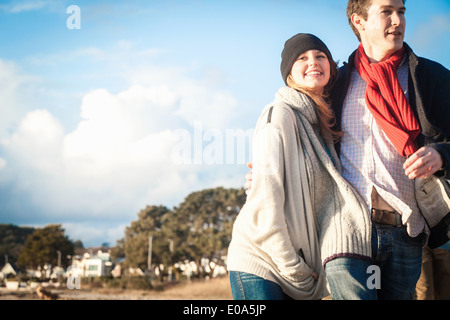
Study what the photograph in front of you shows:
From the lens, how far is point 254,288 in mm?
2160

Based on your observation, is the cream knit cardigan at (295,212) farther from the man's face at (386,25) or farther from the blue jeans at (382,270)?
the man's face at (386,25)

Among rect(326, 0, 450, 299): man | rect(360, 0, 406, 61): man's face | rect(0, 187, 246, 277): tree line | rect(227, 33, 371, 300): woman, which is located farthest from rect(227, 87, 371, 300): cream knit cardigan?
rect(0, 187, 246, 277): tree line

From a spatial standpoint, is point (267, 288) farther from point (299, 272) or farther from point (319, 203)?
point (319, 203)

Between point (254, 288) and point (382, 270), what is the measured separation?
64 cm

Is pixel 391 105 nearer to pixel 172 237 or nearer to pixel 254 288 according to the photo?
pixel 254 288

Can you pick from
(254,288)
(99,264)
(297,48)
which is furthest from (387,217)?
(99,264)

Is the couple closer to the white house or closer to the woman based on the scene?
the woman

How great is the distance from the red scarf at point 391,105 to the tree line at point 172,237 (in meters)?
24.4

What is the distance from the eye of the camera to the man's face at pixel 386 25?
7.89ft

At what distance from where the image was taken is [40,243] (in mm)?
30391

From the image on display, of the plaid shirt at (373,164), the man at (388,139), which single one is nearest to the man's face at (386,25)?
the man at (388,139)

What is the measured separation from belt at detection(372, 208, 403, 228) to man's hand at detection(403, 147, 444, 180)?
0.20 meters
